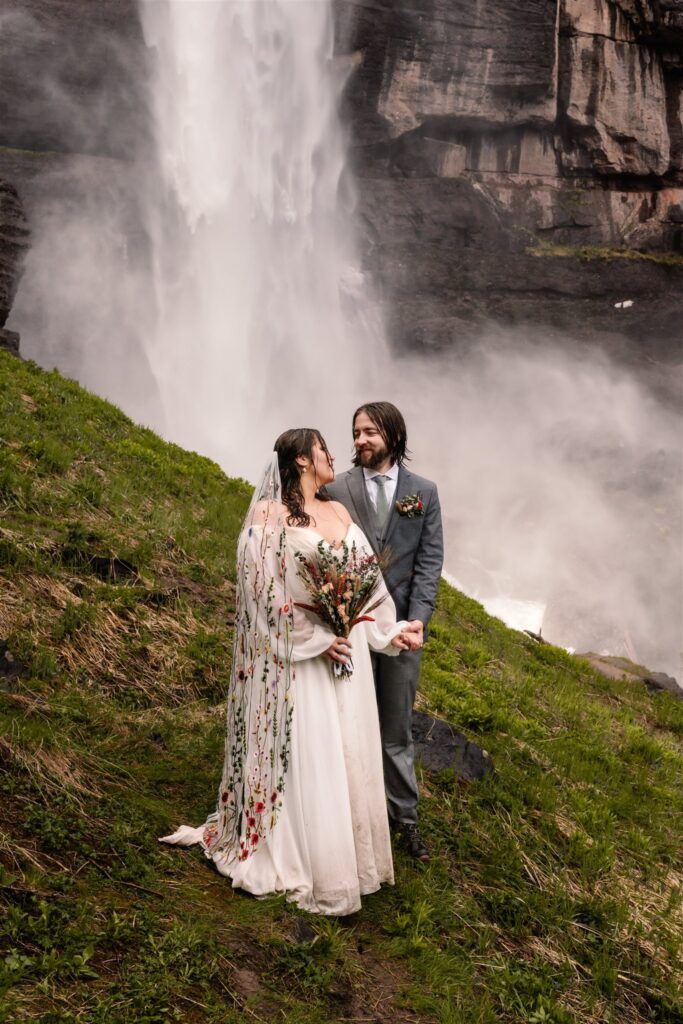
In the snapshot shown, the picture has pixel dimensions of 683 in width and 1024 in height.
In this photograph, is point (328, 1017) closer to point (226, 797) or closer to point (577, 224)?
point (226, 797)

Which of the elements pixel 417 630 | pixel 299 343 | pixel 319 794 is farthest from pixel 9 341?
pixel 299 343

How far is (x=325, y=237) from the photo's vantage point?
35.2m

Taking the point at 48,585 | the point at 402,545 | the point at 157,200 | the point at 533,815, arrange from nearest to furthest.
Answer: the point at 402,545
the point at 533,815
the point at 48,585
the point at 157,200

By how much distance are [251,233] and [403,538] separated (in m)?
30.5

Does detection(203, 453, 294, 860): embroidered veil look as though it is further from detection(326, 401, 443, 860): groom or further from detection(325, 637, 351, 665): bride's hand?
detection(326, 401, 443, 860): groom

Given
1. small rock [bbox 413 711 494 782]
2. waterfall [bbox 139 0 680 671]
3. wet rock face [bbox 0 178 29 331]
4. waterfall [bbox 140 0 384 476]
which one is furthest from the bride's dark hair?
waterfall [bbox 140 0 384 476]

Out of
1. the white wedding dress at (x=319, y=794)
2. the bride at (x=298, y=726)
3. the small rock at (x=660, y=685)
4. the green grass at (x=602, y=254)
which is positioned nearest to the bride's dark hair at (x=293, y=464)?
the bride at (x=298, y=726)

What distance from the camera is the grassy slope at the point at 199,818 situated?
3117 millimetres

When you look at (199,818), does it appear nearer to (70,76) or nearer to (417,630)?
(417,630)

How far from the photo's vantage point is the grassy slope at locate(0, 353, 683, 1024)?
312 centimetres

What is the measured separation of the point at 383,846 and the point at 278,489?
1859mm

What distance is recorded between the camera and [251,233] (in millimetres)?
32469

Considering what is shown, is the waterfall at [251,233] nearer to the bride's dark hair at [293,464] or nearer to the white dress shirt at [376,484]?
the white dress shirt at [376,484]

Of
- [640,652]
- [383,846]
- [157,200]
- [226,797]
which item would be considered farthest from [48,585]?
[157,200]
